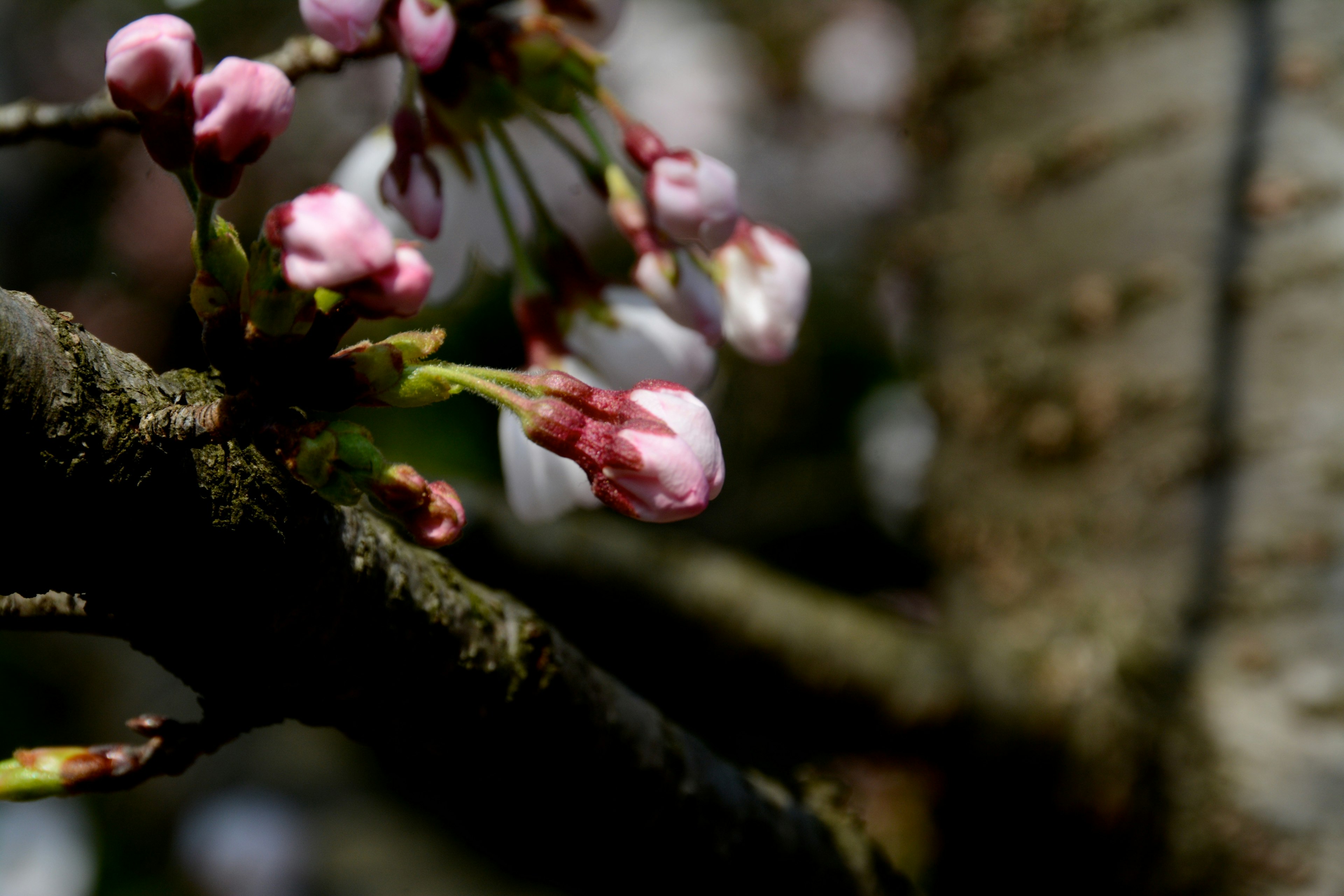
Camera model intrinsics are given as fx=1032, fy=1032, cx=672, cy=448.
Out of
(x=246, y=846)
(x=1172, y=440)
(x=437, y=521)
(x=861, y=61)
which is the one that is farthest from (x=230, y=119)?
(x=861, y=61)

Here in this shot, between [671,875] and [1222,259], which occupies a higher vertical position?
[1222,259]

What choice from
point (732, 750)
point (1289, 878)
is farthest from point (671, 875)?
point (732, 750)

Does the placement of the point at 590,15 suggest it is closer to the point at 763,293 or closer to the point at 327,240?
the point at 763,293

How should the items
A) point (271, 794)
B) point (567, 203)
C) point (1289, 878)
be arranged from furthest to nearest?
point (567, 203), point (271, 794), point (1289, 878)

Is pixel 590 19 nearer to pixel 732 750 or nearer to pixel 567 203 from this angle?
pixel 732 750

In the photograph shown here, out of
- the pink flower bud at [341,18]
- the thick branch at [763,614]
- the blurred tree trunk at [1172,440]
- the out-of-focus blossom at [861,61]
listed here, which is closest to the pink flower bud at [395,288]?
the pink flower bud at [341,18]

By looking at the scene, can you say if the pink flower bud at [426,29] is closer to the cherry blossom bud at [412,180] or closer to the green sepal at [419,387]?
the cherry blossom bud at [412,180]

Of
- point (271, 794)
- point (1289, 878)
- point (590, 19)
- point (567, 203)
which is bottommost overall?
point (271, 794)
